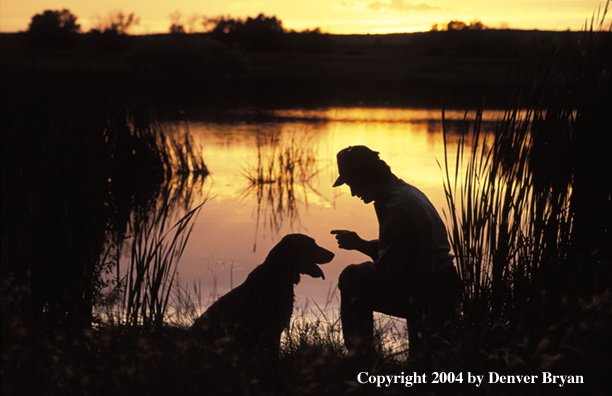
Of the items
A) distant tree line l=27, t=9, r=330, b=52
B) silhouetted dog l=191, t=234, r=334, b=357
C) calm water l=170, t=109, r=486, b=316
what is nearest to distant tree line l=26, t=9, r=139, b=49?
distant tree line l=27, t=9, r=330, b=52

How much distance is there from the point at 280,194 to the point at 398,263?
6739mm

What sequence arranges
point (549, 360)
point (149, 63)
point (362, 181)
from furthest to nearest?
point (149, 63) → point (362, 181) → point (549, 360)

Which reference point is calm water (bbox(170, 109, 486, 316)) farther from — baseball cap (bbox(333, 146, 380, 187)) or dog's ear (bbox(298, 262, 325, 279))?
baseball cap (bbox(333, 146, 380, 187))

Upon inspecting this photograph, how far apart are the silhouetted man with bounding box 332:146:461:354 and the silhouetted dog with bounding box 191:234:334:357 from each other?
39 centimetres

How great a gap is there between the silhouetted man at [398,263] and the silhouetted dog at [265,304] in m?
0.39

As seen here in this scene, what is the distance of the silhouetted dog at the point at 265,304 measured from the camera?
3553 millimetres

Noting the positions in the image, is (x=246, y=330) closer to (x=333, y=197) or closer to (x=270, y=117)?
(x=333, y=197)

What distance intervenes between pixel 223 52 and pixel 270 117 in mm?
14764

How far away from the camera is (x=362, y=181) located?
157 inches

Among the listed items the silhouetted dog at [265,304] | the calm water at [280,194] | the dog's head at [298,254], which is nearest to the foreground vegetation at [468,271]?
the silhouetted dog at [265,304]

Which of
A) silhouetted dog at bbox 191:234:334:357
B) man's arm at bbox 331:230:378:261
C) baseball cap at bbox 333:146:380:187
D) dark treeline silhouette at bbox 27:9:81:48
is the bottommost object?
silhouetted dog at bbox 191:234:334:357

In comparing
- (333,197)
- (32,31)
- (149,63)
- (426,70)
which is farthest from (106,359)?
(32,31)

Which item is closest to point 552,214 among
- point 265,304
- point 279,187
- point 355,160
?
point 355,160

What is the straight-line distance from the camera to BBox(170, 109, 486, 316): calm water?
6672mm
